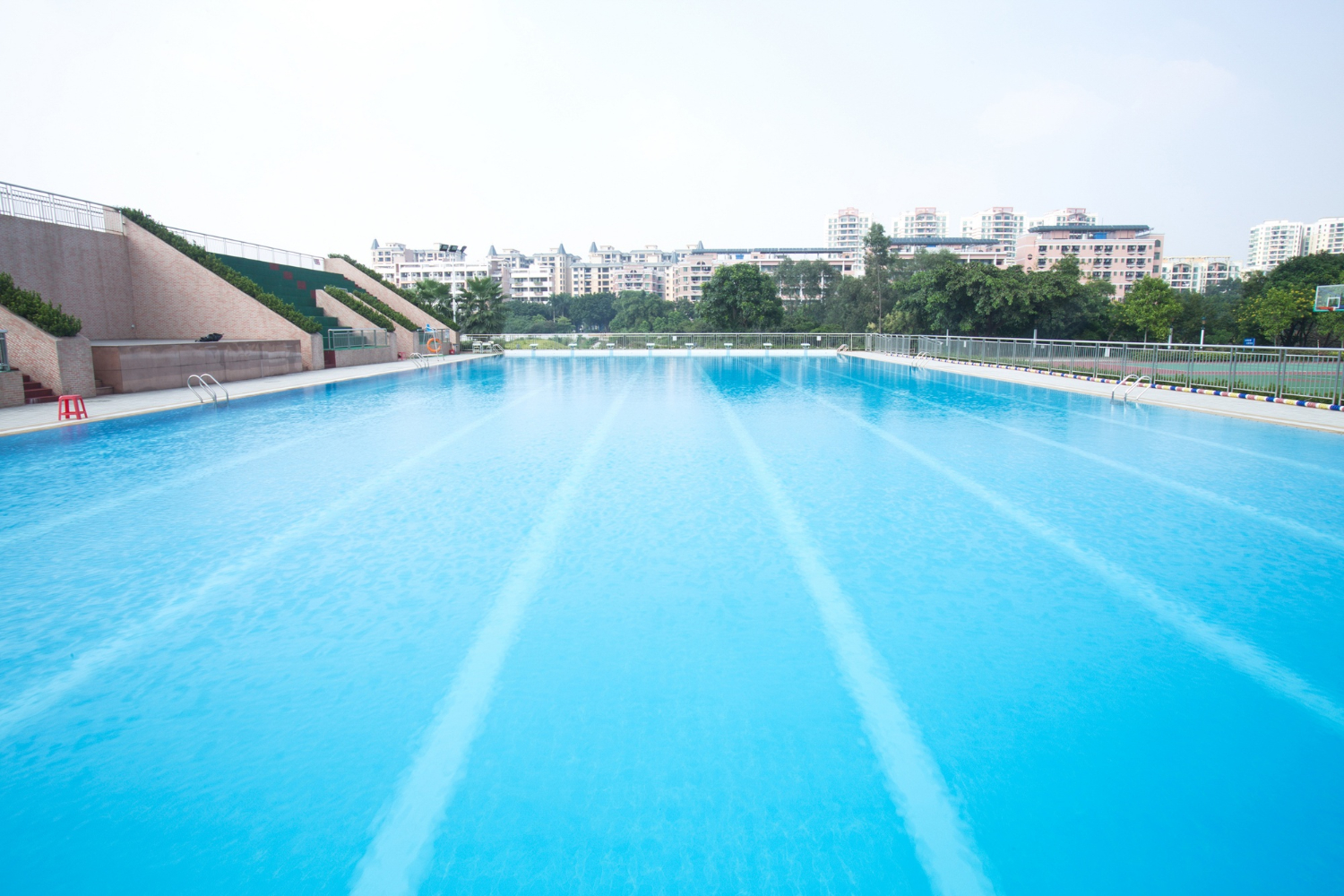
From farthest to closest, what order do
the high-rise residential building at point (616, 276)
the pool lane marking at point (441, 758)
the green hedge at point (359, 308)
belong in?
1. the high-rise residential building at point (616, 276)
2. the green hedge at point (359, 308)
3. the pool lane marking at point (441, 758)

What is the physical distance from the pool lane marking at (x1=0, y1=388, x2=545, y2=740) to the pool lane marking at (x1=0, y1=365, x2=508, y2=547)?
2.35 m

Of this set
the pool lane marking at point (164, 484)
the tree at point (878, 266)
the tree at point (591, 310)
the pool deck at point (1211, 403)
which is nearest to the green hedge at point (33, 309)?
the pool lane marking at point (164, 484)

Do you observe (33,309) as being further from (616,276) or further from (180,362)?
(616,276)

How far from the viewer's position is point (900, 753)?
349cm

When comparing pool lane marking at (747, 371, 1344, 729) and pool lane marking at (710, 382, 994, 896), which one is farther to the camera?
pool lane marking at (747, 371, 1344, 729)

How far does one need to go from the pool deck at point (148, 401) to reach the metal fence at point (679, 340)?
1939 cm

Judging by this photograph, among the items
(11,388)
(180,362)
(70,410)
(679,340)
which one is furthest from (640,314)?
(70,410)

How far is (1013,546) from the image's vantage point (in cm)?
662

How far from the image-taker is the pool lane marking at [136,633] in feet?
12.9

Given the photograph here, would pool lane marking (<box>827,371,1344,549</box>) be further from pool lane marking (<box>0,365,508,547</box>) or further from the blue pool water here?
pool lane marking (<box>0,365,508,547</box>)

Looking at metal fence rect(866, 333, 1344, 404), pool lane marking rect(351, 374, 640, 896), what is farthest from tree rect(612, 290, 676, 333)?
pool lane marking rect(351, 374, 640, 896)

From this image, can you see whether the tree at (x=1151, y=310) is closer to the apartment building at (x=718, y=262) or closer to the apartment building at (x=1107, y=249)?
the apartment building at (x=1107, y=249)

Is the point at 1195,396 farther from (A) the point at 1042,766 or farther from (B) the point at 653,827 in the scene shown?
(B) the point at 653,827

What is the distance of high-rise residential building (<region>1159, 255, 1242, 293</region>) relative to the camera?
172125 mm
